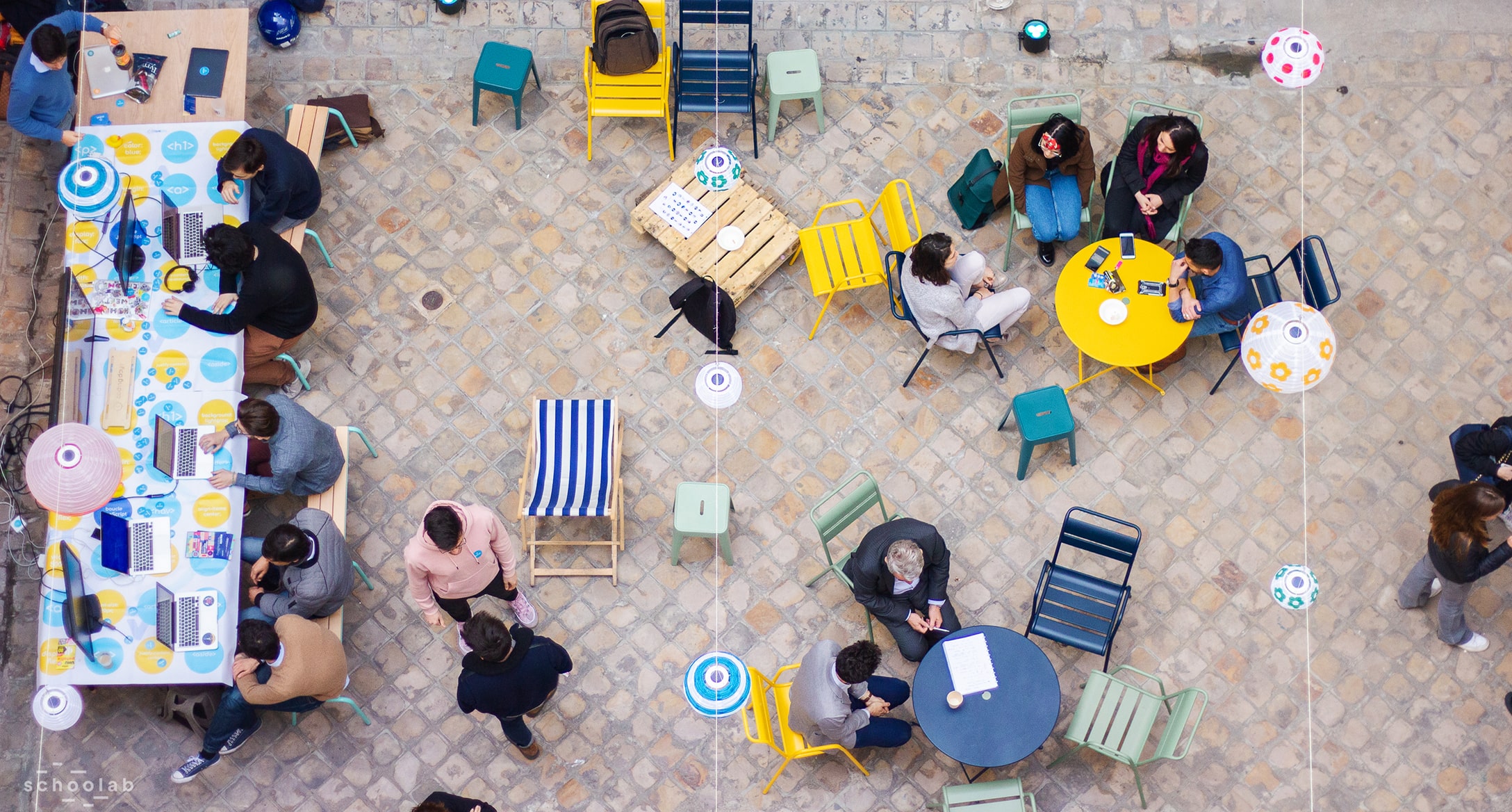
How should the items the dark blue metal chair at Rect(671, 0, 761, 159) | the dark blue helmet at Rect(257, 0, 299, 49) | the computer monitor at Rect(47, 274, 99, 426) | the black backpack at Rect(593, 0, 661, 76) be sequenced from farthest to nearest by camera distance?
the dark blue helmet at Rect(257, 0, 299, 49)
the dark blue metal chair at Rect(671, 0, 761, 159)
the black backpack at Rect(593, 0, 661, 76)
the computer monitor at Rect(47, 274, 99, 426)

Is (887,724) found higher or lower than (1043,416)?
lower

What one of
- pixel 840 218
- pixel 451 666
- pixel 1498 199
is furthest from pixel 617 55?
pixel 1498 199

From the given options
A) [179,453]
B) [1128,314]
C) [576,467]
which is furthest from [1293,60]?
[179,453]

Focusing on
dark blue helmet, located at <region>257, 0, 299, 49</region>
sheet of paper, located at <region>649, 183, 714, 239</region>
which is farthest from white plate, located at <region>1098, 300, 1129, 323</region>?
dark blue helmet, located at <region>257, 0, 299, 49</region>

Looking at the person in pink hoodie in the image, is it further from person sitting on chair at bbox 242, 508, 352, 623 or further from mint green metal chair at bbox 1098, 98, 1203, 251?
mint green metal chair at bbox 1098, 98, 1203, 251

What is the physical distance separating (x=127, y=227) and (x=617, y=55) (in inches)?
143

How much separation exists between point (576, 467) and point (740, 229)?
7.39 ft

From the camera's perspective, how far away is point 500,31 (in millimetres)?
9750

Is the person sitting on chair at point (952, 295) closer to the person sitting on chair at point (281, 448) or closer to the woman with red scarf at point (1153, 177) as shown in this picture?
the woman with red scarf at point (1153, 177)

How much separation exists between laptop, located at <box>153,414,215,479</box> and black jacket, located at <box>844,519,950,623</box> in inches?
170

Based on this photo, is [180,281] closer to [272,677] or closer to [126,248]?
[126,248]

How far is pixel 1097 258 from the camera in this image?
330 inches

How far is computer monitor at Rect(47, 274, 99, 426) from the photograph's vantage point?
7.79m

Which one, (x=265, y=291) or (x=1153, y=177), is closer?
(x=265, y=291)
